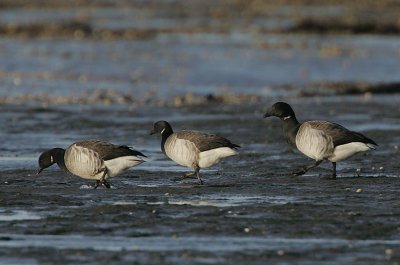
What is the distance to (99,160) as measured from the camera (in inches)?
611

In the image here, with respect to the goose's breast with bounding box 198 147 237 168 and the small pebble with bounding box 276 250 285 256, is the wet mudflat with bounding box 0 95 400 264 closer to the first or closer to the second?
the small pebble with bounding box 276 250 285 256

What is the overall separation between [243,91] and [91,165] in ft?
52.4

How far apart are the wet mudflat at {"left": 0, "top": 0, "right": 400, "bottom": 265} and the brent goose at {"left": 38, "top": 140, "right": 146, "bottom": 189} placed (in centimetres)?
27

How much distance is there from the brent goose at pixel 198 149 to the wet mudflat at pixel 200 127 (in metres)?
0.38

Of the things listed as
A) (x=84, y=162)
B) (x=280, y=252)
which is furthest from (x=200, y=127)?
(x=280, y=252)

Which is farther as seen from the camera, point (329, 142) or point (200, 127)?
point (200, 127)

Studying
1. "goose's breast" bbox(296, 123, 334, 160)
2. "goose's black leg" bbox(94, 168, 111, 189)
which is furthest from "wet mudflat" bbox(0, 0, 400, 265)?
"goose's breast" bbox(296, 123, 334, 160)

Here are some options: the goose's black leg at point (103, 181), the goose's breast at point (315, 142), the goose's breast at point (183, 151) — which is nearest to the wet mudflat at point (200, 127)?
the goose's black leg at point (103, 181)

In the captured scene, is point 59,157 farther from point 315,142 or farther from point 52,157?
point 315,142

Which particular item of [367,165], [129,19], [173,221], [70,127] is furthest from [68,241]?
[129,19]

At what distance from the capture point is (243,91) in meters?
31.2

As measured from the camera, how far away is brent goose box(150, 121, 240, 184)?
15906mm

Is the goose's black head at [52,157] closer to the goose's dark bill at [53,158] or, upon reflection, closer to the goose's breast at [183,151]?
the goose's dark bill at [53,158]

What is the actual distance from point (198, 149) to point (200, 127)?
7938 mm
